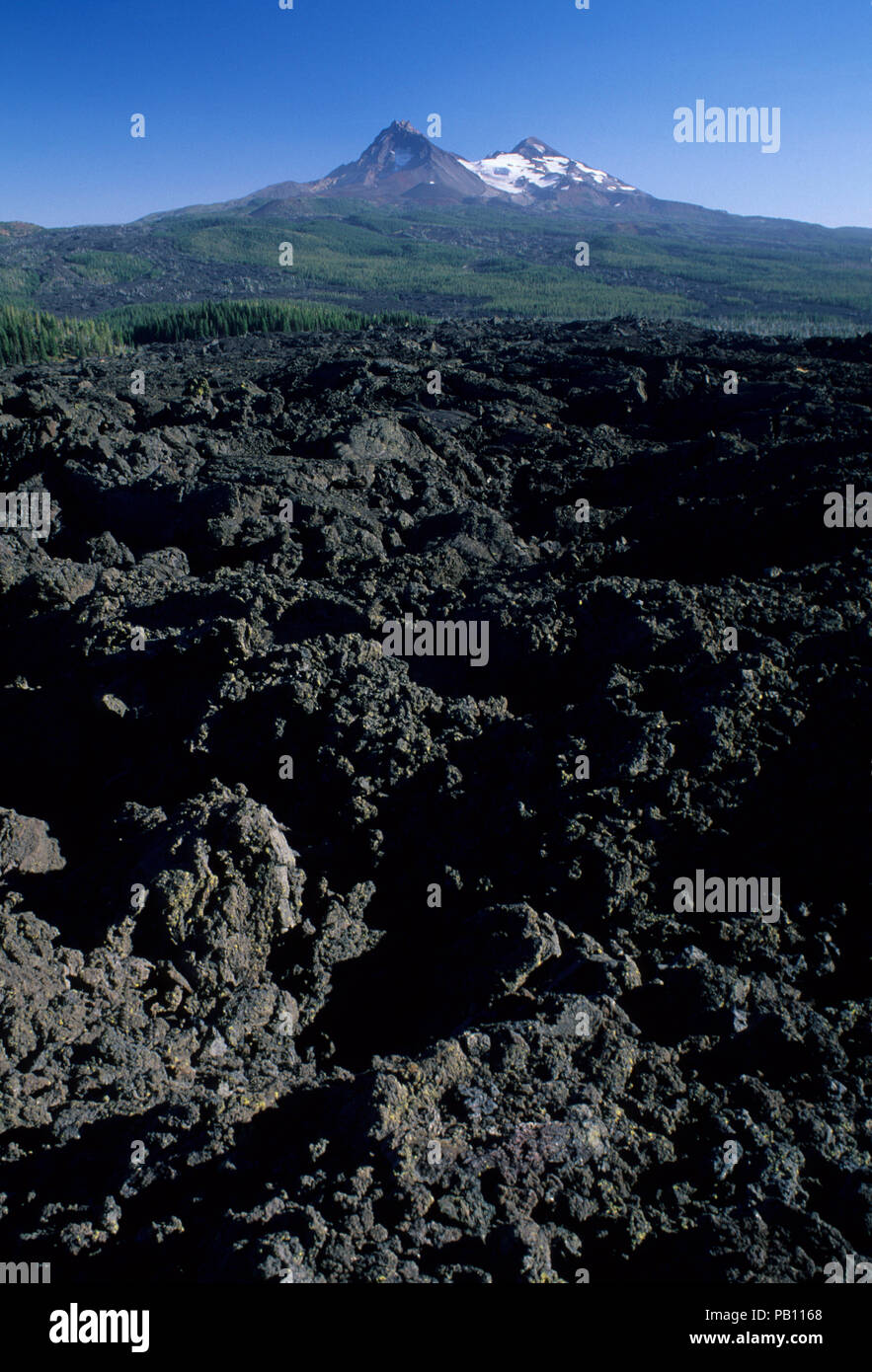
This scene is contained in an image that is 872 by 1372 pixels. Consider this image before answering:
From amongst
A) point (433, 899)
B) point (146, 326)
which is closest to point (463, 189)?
point (146, 326)

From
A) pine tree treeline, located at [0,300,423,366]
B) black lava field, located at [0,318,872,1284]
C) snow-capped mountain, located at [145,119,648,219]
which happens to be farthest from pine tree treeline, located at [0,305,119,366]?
snow-capped mountain, located at [145,119,648,219]

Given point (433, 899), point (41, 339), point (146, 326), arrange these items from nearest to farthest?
1. point (433, 899)
2. point (41, 339)
3. point (146, 326)

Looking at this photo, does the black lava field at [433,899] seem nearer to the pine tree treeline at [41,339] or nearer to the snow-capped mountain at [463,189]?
the pine tree treeline at [41,339]

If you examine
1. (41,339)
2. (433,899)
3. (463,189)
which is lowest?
(433,899)

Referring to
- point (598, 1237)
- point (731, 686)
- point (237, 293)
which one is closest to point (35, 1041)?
point (598, 1237)

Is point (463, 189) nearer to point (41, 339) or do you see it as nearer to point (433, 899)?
point (41, 339)
